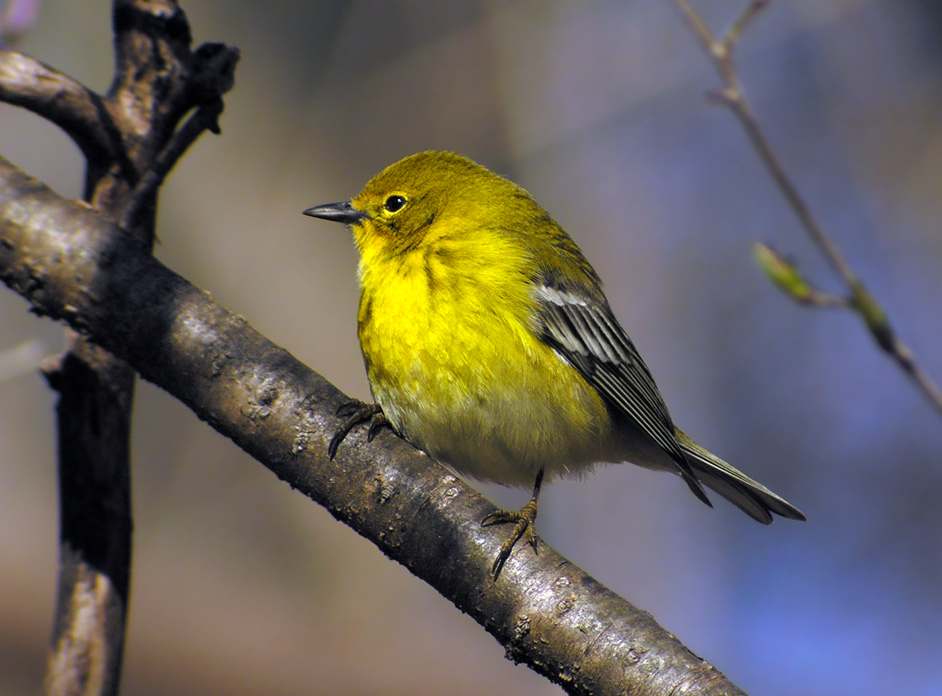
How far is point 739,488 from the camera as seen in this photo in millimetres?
3838

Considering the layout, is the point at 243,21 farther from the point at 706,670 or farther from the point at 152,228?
the point at 706,670

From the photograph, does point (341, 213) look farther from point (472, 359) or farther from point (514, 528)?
point (514, 528)

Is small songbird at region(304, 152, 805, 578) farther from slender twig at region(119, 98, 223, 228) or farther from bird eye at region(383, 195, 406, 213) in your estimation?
slender twig at region(119, 98, 223, 228)

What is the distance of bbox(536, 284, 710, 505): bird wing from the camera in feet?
11.2

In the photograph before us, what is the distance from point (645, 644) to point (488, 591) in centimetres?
46

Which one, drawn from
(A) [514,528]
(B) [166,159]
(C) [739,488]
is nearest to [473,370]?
(A) [514,528]

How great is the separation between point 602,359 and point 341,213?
54.7 inches

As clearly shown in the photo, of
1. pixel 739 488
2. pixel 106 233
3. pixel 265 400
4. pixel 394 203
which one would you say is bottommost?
pixel 265 400

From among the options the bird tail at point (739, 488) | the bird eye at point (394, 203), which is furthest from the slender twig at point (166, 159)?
the bird tail at point (739, 488)

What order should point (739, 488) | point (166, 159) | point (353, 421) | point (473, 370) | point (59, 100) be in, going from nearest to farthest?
point (353, 421) → point (59, 100) → point (166, 159) → point (473, 370) → point (739, 488)

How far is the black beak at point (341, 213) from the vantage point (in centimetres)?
390

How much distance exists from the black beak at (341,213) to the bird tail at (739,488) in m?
1.82

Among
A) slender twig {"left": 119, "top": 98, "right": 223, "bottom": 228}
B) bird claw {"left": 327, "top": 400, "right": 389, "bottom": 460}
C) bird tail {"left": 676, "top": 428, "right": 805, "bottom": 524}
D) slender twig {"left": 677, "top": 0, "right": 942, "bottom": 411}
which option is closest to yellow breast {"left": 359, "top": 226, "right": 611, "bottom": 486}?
bird claw {"left": 327, "top": 400, "right": 389, "bottom": 460}

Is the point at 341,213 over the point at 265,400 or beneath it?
Result: over
